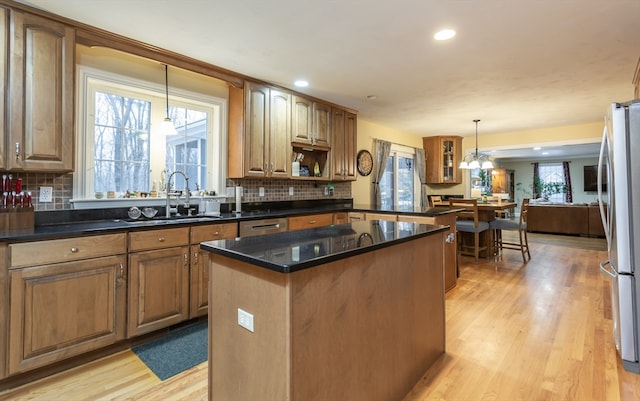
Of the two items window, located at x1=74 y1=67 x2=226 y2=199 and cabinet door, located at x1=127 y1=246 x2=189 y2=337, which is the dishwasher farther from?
window, located at x1=74 y1=67 x2=226 y2=199

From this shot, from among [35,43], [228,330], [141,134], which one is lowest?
[228,330]

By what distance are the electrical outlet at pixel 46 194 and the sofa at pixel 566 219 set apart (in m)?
9.30

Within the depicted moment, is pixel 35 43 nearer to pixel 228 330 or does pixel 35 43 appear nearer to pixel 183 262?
pixel 183 262

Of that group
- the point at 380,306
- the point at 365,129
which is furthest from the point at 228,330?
the point at 365,129

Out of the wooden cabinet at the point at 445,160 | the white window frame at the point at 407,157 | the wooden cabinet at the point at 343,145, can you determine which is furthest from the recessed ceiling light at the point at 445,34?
the wooden cabinet at the point at 445,160

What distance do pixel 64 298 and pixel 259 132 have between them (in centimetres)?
228

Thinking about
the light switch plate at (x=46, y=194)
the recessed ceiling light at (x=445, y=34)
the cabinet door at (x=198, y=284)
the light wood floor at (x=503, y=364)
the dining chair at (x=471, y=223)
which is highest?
the recessed ceiling light at (x=445, y=34)

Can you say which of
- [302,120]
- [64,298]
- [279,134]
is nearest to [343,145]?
[302,120]

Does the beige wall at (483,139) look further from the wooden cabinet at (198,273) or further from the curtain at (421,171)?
the wooden cabinet at (198,273)

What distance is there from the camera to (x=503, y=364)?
82.9 inches

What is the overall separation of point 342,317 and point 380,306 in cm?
30

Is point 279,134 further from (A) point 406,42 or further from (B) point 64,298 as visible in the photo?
(B) point 64,298

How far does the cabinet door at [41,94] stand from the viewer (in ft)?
6.81

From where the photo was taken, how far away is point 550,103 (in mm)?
4371
